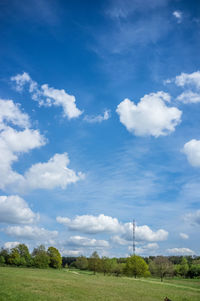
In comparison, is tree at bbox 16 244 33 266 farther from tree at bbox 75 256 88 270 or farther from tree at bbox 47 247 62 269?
tree at bbox 75 256 88 270

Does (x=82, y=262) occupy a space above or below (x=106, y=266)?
below

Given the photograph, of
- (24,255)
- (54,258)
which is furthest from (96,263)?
(24,255)

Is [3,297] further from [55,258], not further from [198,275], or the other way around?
[198,275]

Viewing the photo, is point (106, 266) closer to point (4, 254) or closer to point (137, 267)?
point (137, 267)

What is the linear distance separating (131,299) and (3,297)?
1608cm

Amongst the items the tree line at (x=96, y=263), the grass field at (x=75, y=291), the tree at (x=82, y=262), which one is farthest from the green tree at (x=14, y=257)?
the grass field at (x=75, y=291)

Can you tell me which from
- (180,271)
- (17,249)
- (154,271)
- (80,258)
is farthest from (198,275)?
(17,249)

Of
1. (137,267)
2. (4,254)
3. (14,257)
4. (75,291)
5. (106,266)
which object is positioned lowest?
(14,257)

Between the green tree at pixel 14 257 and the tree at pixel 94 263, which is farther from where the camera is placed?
the green tree at pixel 14 257

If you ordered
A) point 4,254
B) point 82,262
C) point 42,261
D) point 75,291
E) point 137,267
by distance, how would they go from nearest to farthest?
point 75,291 < point 137,267 < point 42,261 < point 4,254 < point 82,262

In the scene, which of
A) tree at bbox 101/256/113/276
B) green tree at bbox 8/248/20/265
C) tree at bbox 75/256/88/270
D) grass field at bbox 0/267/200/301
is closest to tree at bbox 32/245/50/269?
green tree at bbox 8/248/20/265

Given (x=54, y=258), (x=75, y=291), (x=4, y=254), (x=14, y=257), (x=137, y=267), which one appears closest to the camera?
(x=75, y=291)

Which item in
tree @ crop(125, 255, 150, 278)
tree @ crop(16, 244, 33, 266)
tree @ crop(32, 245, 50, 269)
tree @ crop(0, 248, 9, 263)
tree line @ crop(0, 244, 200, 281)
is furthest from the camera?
tree @ crop(0, 248, 9, 263)

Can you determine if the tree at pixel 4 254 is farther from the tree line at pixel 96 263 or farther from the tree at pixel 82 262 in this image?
the tree at pixel 82 262
